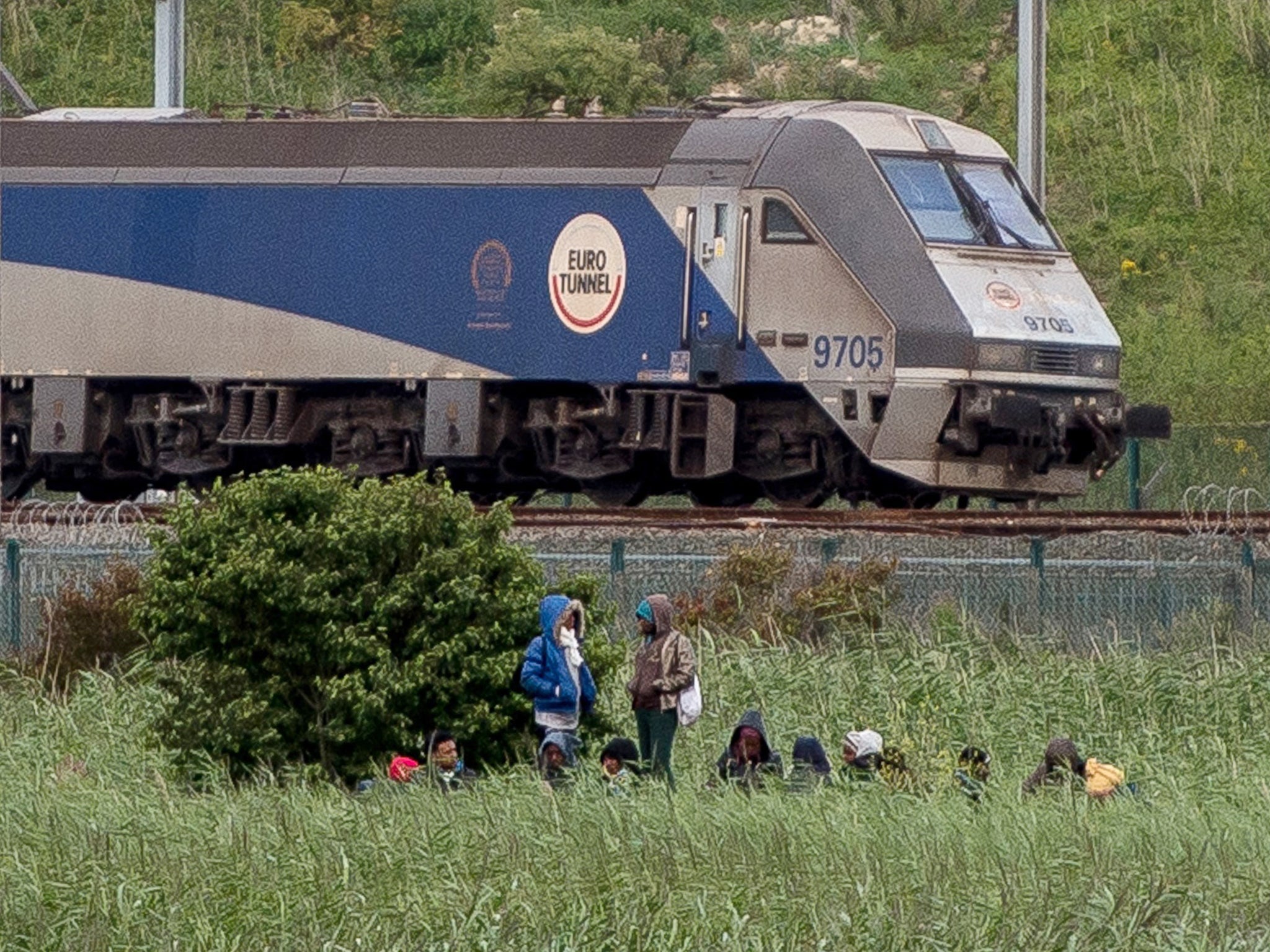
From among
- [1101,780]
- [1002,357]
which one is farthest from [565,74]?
[1101,780]

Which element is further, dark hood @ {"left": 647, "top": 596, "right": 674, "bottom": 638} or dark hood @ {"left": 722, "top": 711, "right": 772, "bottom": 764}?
dark hood @ {"left": 647, "top": 596, "right": 674, "bottom": 638}

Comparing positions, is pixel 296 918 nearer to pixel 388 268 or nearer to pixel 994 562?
pixel 994 562

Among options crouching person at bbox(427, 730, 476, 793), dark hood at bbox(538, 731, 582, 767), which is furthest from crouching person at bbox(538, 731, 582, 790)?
crouching person at bbox(427, 730, 476, 793)

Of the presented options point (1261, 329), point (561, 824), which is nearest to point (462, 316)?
point (561, 824)

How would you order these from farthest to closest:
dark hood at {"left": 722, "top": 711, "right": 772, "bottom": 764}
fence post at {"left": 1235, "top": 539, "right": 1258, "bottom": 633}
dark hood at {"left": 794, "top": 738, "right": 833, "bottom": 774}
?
fence post at {"left": 1235, "top": 539, "right": 1258, "bottom": 633} < dark hood at {"left": 722, "top": 711, "right": 772, "bottom": 764} < dark hood at {"left": 794, "top": 738, "right": 833, "bottom": 774}

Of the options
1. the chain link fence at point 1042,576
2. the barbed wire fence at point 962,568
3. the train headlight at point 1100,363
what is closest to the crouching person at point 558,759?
the chain link fence at point 1042,576

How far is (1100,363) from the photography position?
81.3 ft

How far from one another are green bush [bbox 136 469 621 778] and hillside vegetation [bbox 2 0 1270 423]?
21.4 meters

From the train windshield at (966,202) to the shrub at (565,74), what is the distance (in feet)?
48.4

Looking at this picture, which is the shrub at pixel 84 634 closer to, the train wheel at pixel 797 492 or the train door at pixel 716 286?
the train door at pixel 716 286

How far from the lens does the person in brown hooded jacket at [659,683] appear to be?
50.6ft

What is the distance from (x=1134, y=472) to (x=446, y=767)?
15693mm

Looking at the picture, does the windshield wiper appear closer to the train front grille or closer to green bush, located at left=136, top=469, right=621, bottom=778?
the train front grille

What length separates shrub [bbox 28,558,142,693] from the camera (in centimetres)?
2011
